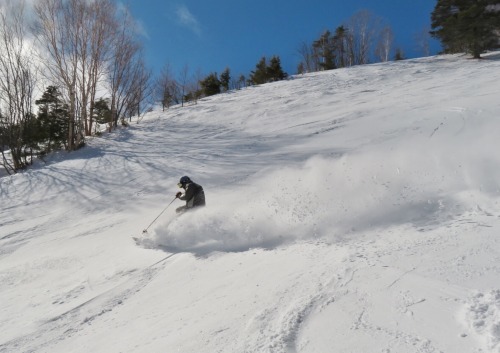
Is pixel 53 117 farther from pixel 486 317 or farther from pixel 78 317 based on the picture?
pixel 486 317

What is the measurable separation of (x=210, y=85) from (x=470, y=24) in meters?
27.5

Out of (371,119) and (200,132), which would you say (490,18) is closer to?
(371,119)

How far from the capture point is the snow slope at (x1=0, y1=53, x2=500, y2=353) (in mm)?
3338

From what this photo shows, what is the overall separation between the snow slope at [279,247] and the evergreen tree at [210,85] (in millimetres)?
26369

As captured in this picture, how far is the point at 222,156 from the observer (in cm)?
1530

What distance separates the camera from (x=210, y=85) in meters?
40.8

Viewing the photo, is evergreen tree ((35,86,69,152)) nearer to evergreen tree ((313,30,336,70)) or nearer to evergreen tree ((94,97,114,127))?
evergreen tree ((94,97,114,127))

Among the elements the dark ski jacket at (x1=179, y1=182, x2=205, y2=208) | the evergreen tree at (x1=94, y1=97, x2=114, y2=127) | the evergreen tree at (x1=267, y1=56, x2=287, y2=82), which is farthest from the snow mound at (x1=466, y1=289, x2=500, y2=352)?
the evergreen tree at (x1=267, y1=56, x2=287, y2=82)

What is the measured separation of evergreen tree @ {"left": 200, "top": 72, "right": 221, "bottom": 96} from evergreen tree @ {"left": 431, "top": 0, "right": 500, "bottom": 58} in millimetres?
24491

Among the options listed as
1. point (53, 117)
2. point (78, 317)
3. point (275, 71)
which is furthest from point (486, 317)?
point (275, 71)

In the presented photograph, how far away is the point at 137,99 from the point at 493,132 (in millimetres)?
27019

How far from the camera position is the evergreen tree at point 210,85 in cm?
4069

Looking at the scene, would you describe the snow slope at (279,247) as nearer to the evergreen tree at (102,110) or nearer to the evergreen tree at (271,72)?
the evergreen tree at (102,110)

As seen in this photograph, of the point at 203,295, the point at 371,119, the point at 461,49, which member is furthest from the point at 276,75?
the point at 203,295
